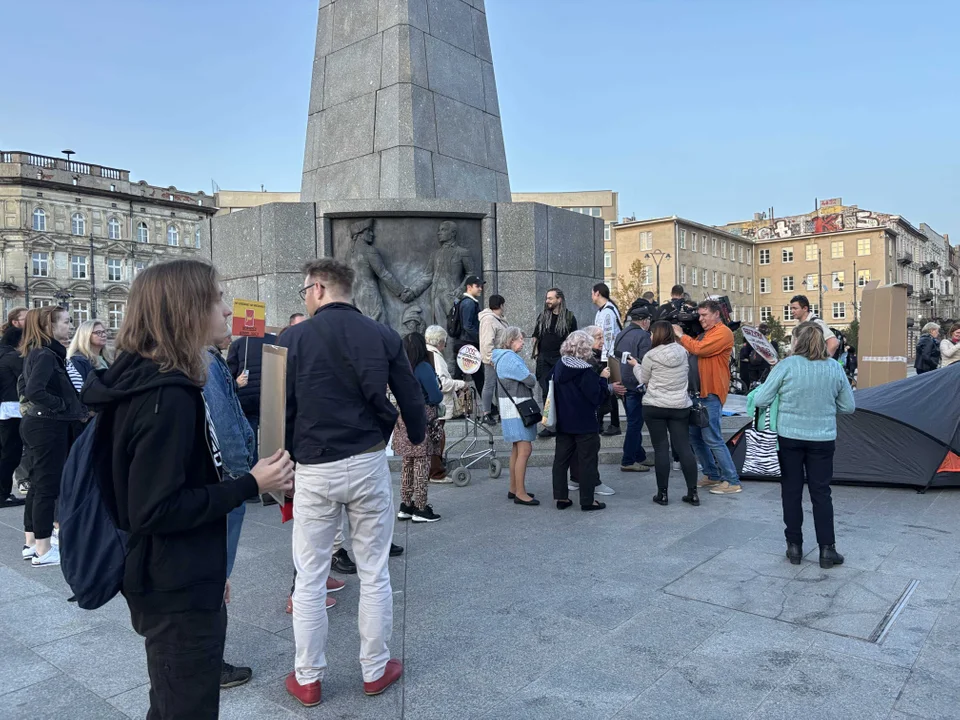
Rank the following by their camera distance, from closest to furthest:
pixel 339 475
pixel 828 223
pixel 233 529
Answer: pixel 233 529 → pixel 339 475 → pixel 828 223

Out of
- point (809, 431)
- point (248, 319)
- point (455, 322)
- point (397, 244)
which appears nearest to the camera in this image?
point (809, 431)

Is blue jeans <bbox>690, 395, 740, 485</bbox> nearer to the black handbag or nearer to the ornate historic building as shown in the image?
the black handbag

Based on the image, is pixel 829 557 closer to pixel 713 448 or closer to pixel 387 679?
pixel 713 448

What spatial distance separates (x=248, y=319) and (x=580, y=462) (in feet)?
10.7

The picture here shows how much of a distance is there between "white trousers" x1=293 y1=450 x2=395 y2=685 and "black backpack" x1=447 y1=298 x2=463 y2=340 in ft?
18.7

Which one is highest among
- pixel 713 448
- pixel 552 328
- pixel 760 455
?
pixel 552 328

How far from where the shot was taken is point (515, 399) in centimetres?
690

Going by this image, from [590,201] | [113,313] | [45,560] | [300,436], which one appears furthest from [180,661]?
[113,313]

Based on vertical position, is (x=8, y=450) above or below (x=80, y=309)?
below

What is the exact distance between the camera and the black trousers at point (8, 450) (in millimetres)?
7105

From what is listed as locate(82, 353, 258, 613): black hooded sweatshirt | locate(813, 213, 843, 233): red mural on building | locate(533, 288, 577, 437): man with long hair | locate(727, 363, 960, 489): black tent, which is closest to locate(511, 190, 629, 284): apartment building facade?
locate(813, 213, 843, 233): red mural on building

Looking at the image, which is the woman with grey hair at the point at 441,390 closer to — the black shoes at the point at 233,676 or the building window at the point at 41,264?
the black shoes at the point at 233,676

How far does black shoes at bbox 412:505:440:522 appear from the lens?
6.22 meters

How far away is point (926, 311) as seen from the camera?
95812 mm
